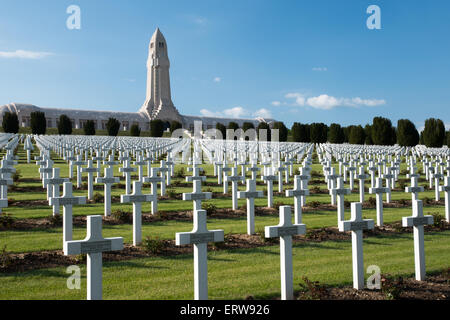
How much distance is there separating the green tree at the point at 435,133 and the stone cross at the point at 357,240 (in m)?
38.0

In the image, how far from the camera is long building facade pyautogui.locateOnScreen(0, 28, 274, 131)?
239 ft

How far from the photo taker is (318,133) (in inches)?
1779

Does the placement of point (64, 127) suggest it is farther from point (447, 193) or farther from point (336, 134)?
point (447, 193)

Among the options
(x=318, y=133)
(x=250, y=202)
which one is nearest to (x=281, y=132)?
(x=318, y=133)

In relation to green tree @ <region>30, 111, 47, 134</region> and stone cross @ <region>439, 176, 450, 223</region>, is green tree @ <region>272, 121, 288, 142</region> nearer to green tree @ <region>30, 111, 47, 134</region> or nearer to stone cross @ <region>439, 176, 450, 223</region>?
green tree @ <region>30, 111, 47, 134</region>

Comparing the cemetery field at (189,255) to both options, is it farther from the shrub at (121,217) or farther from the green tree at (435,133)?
the green tree at (435,133)

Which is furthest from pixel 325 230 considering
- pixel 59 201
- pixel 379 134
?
pixel 379 134

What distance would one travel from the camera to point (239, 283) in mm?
4672

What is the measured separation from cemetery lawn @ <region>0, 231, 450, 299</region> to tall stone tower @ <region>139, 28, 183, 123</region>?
73562 mm

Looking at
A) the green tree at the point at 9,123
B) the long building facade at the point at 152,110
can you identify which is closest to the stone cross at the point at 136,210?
the green tree at the point at 9,123

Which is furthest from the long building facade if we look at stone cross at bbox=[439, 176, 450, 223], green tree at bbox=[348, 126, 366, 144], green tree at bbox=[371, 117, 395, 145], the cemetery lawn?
the cemetery lawn

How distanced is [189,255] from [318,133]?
1625 inches

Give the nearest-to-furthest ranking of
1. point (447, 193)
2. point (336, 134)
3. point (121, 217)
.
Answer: point (121, 217) → point (447, 193) → point (336, 134)
